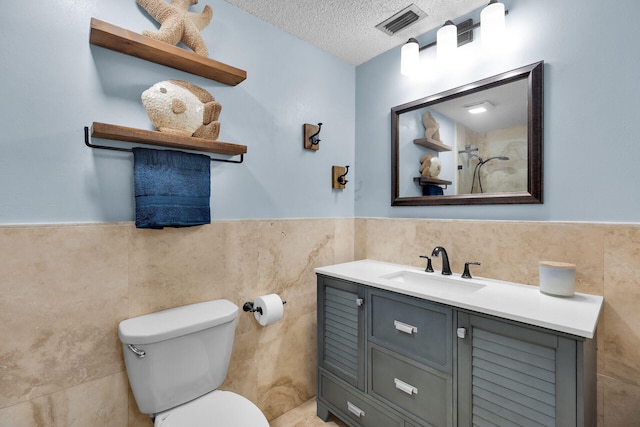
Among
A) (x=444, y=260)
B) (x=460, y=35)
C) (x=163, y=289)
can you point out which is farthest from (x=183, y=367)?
(x=460, y=35)

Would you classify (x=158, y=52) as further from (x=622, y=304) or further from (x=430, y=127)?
(x=622, y=304)

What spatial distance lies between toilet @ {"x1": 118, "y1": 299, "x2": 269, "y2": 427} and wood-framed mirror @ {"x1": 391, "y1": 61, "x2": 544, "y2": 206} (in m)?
1.35

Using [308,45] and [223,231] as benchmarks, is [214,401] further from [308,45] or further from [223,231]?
[308,45]

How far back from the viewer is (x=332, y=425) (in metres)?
1.79

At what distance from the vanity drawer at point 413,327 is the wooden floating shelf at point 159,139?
103 cm

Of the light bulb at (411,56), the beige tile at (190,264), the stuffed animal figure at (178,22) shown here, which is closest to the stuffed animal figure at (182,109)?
the stuffed animal figure at (178,22)

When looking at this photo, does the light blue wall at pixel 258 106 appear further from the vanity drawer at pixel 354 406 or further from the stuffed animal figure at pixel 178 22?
the vanity drawer at pixel 354 406

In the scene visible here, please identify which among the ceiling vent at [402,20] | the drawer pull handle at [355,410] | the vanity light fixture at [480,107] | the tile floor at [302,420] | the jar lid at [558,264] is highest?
the ceiling vent at [402,20]

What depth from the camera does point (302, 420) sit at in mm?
1828

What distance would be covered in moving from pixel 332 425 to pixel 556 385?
1.26 metres

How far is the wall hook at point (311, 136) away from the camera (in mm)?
1969

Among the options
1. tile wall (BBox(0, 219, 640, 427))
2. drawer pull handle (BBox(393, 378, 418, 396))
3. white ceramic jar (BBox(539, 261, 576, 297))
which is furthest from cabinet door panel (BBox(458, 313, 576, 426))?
tile wall (BBox(0, 219, 640, 427))

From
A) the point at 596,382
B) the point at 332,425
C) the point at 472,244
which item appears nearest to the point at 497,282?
the point at 472,244

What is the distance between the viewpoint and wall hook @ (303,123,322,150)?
1969 millimetres
